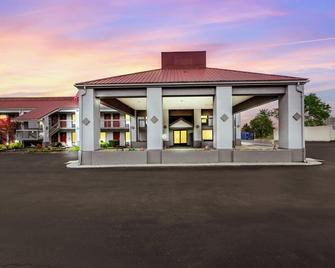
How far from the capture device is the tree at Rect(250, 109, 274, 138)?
216ft

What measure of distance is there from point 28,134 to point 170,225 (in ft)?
127

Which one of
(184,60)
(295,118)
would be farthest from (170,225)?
A: (184,60)

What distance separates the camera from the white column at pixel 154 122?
17.4 m

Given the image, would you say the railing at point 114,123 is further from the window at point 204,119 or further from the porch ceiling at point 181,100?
the window at point 204,119

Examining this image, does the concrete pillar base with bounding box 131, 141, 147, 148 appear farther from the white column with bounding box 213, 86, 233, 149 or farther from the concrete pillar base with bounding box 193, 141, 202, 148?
the white column with bounding box 213, 86, 233, 149

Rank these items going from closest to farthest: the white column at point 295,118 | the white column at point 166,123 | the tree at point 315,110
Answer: the white column at point 295,118 → the white column at point 166,123 → the tree at point 315,110

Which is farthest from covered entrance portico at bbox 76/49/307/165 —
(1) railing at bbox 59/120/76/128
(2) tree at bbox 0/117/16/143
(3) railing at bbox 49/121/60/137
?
(2) tree at bbox 0/117/16/143

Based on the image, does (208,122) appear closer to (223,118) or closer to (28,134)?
(223,118)

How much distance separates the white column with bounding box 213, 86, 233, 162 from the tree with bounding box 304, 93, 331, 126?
51.4 metres

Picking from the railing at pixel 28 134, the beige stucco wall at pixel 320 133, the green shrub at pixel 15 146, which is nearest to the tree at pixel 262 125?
the beige stucco wall at pixel 320 133

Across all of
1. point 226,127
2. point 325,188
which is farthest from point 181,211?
point 226,127

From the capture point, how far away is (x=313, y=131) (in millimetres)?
51531

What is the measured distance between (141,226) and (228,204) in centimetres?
298

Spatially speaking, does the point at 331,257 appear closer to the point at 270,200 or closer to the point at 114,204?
the point at 270,200
